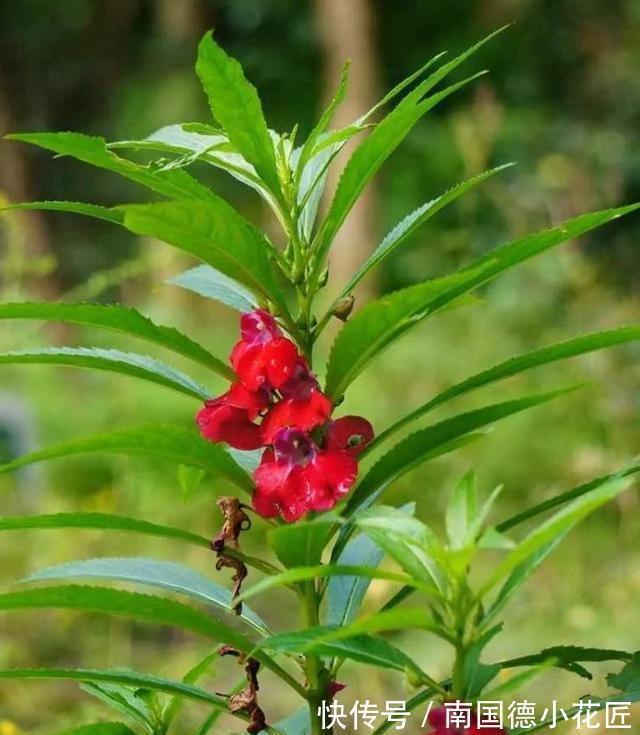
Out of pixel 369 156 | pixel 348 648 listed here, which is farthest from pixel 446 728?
pixel 369 156

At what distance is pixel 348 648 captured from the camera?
1.95ft

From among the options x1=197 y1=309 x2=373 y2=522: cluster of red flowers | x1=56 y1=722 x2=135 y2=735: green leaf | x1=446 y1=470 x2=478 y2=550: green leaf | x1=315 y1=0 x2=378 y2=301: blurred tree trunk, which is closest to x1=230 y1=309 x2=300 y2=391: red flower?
x1=197 y1=309 x2=373 y2=522: cluster of red flowers

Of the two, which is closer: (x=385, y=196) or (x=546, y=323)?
(x=546, y=323)

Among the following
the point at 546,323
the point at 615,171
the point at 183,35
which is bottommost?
the point at 546,323

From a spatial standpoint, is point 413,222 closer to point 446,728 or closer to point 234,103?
point 234,103

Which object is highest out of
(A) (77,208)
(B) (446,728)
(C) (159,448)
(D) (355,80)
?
(D) (355,80)

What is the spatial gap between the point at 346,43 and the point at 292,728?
5.51m

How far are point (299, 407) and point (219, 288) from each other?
15 cm

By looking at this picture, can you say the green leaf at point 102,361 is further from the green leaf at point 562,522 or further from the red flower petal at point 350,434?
the green leaf at point 562,522

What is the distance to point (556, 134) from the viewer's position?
6445 millimetres

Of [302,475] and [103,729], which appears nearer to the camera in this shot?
[302,475]

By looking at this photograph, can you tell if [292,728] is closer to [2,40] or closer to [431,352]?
[431,352]

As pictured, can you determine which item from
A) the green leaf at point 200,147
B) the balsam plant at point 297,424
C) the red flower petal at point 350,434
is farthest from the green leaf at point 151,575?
the green leaf at point 200,147

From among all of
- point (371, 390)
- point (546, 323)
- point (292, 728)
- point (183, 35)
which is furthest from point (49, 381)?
point (183, 35)
